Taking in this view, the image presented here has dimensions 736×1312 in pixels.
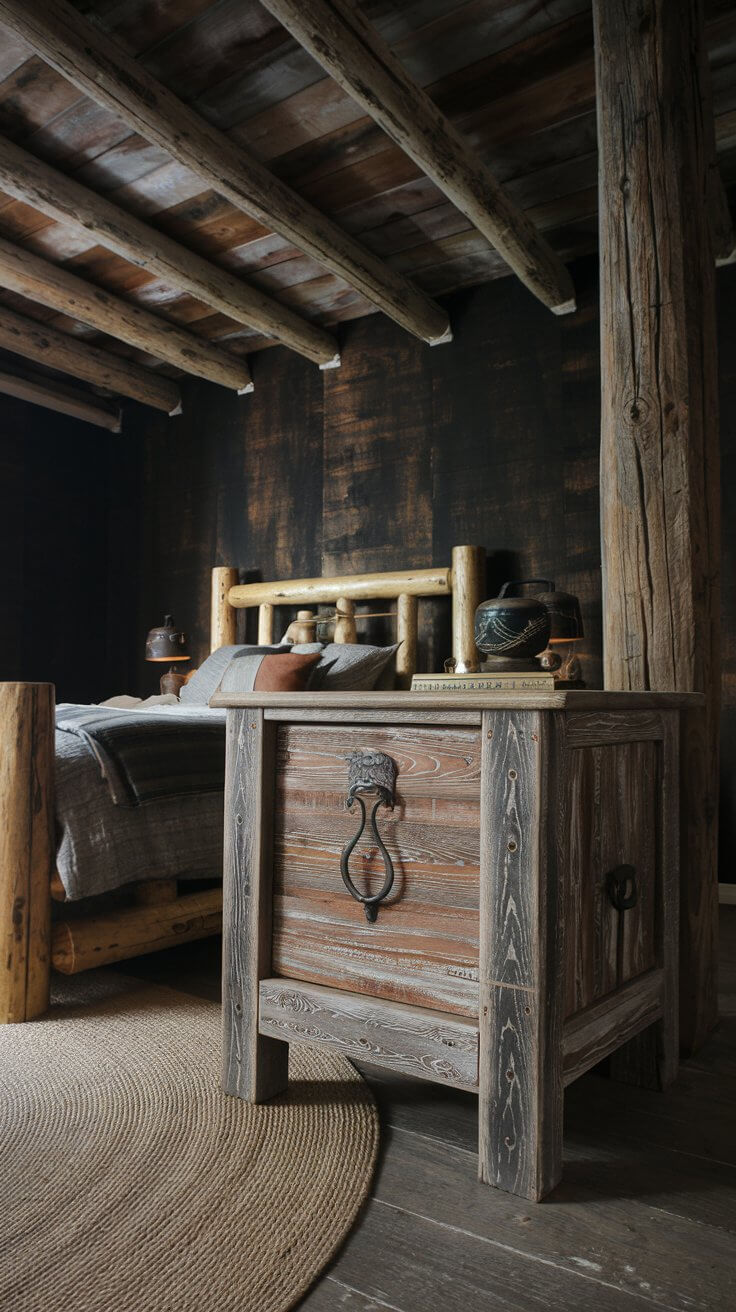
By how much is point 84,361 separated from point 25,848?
134 inches

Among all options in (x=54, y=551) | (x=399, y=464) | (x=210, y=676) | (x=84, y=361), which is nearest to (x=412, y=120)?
(x=399, y=464)

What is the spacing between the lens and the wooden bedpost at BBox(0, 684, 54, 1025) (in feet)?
6.19

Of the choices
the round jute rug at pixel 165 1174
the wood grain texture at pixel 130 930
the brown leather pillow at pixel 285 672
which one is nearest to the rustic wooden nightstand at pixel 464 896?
the round jute rug at pixel 165 1174

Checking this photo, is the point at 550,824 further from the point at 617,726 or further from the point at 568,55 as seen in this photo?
the point at 568,55

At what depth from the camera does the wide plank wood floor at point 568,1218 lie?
0.98m

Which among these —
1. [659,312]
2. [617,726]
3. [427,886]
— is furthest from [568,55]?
[427,886]

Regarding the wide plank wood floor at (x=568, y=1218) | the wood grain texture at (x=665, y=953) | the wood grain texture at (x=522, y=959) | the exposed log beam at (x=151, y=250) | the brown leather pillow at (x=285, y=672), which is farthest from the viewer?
the exposed log beam at (x=151, y=250)

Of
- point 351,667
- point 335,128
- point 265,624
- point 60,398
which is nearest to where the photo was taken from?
point 335,128

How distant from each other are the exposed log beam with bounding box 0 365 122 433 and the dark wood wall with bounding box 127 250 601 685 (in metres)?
0.33

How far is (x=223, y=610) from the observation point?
4473mm

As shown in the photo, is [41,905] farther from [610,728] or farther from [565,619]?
[565,619]

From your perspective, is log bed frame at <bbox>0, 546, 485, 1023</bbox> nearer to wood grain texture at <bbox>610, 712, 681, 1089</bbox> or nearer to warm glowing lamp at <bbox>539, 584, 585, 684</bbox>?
wood grain texture at <bbox>610, 712, 681, 1089</bbox>

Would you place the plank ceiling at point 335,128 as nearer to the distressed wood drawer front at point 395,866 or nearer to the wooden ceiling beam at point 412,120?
the wooden ceiling beam at point 412,120

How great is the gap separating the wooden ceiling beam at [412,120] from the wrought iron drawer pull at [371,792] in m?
1.98
